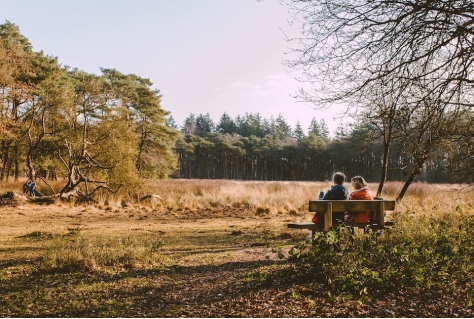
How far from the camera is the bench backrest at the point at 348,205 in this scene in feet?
16.7

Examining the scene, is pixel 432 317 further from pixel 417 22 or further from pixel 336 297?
pixel 417 22

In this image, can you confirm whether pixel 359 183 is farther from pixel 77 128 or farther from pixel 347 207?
pixel 77 128

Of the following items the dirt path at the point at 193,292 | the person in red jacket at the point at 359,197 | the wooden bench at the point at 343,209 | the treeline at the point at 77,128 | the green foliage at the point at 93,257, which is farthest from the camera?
the treeline at the point at 77,128

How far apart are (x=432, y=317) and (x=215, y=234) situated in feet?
21.8

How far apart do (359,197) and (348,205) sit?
3.22 ft

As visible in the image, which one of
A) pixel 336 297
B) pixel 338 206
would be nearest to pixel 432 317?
pixel 336 297

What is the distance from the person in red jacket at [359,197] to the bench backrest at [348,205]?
0.76 feet

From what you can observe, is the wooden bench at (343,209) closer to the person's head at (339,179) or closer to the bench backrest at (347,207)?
the bench backrest at (347,207)

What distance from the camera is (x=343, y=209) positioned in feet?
17.3

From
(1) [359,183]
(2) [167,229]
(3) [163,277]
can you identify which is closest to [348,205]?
(1) [359,183]

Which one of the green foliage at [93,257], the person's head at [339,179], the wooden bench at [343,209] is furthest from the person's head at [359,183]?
the green foliage at [93,257]

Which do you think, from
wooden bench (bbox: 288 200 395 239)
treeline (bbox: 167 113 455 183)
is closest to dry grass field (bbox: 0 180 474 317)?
wooden bench (bbox: 288 200 395 239)

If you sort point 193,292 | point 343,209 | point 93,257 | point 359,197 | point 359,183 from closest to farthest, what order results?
point 193,292 → point 343,209 → point 93,257 → point 359,197 → point 359,183

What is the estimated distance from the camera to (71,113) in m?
19.2
